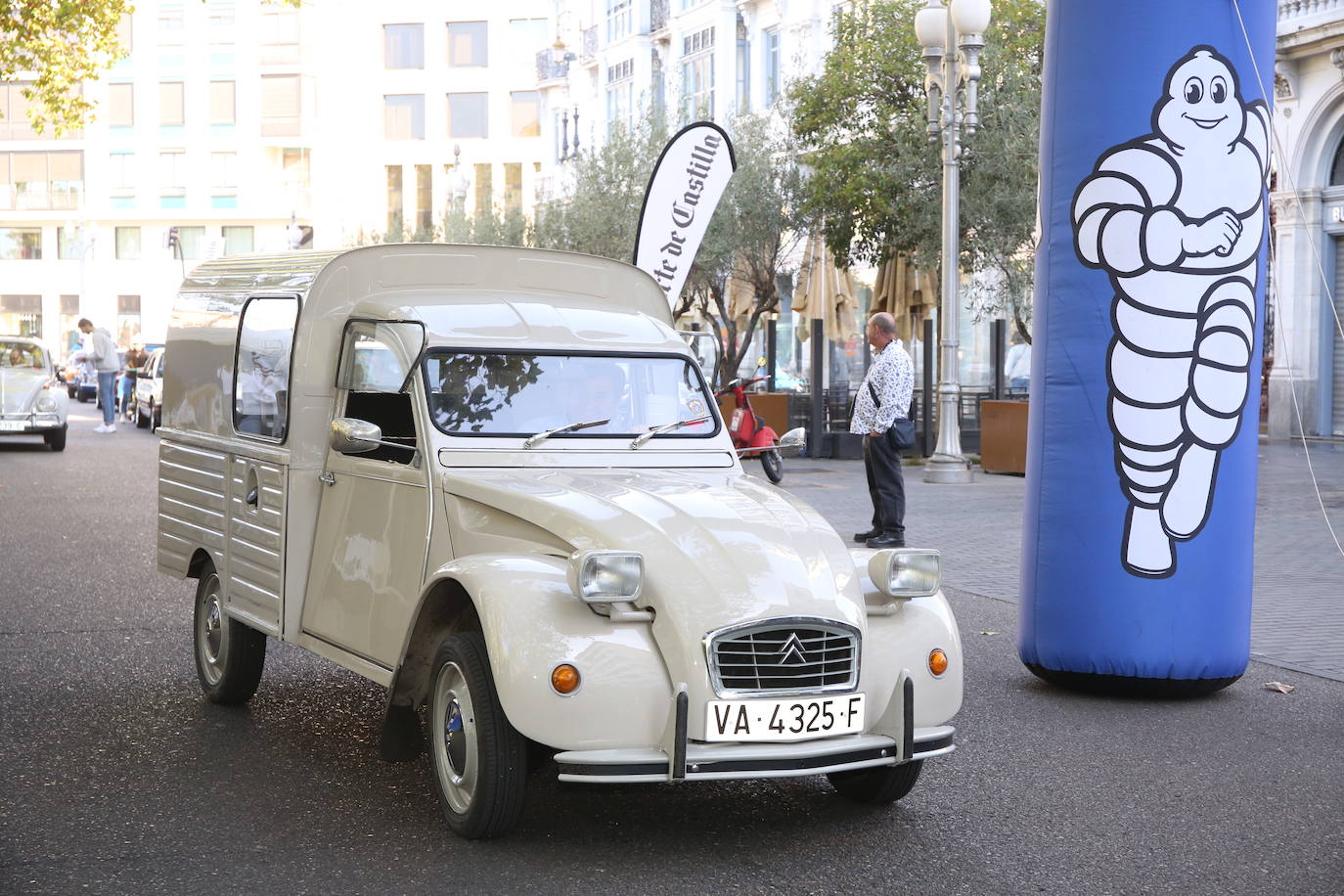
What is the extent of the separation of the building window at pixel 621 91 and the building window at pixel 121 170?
130 feet

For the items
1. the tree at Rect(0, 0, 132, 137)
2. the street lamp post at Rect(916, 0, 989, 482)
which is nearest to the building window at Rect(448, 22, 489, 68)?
the tree at Rect(0, 0, 132, 137)

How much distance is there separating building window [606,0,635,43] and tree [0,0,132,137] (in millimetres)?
22917

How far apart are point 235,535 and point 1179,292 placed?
4.32 metres

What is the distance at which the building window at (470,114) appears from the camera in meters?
79.4

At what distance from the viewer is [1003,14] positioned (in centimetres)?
2780

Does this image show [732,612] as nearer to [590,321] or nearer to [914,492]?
[590,321]

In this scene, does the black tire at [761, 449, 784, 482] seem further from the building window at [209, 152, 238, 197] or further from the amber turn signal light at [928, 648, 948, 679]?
the building window at [209, 152, 238, 197]

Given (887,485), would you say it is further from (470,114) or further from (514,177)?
(470,114)

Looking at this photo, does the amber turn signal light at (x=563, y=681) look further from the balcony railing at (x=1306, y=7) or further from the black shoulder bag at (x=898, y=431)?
the balcony railing at (x=1306, y=7)

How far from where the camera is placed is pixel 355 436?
6.14 m

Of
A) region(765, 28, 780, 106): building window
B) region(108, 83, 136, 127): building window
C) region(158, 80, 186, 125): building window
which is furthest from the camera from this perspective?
region(108, 83, 136, 127): building window

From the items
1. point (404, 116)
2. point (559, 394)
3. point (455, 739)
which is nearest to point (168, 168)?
point (404, 116)

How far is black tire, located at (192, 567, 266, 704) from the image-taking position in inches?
293

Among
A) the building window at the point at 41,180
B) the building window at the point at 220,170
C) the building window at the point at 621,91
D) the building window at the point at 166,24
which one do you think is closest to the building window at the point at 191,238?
the building window at the point at 220,170
